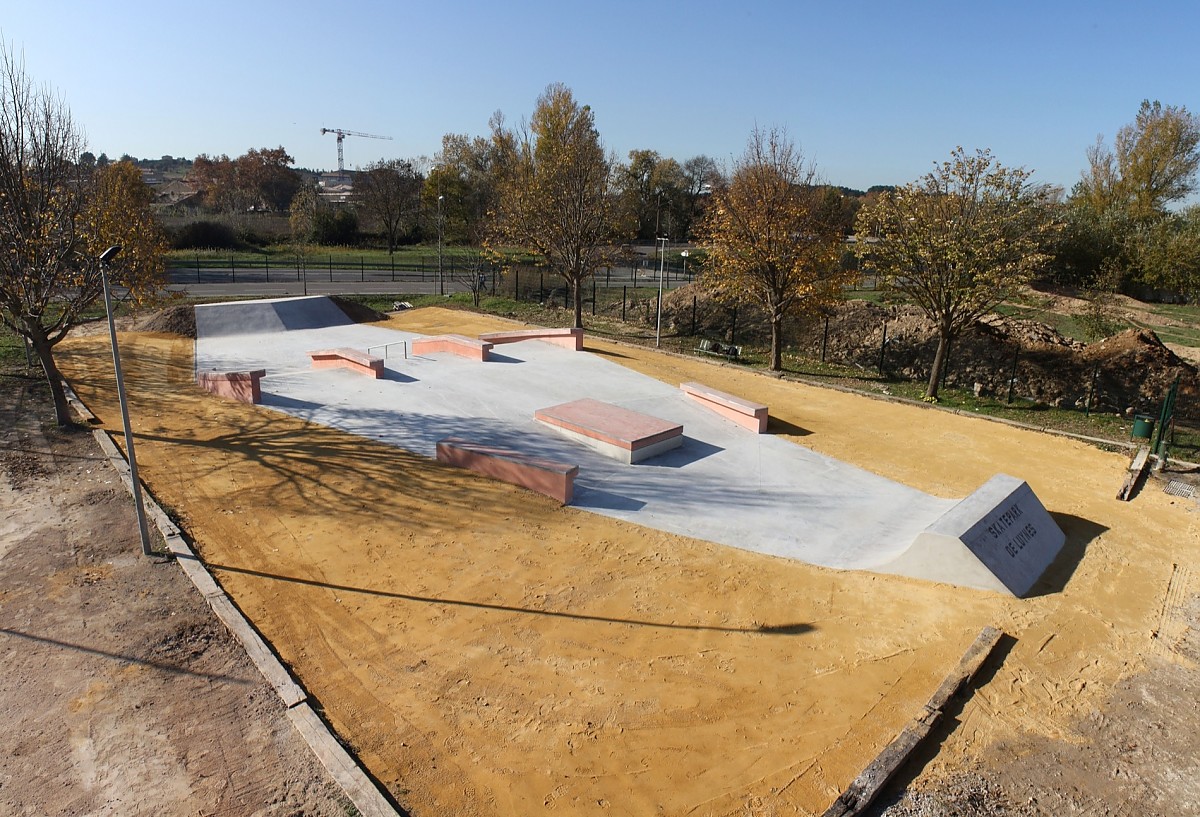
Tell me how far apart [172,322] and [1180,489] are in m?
27.8

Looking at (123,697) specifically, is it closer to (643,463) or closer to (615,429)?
(643,463)

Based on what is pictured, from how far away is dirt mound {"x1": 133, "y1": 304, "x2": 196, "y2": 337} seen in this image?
76.8ft

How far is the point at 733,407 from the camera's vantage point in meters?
15.4

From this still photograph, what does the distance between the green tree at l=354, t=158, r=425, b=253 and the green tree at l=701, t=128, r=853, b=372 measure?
44.5 m

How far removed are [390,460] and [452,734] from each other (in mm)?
6989

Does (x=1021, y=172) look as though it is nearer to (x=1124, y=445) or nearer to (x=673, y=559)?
(x=1124, y=445)

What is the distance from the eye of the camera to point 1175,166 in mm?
48375

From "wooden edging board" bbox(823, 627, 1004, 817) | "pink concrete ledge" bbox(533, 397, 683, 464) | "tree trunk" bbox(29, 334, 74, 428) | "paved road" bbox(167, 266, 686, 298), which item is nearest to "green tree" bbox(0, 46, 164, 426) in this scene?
"tree trunk" bbox(29, 334, 74, 428)

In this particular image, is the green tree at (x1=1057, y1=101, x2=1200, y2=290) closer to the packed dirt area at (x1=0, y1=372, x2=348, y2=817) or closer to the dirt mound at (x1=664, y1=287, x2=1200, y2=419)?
the dirt mound at (x1=664, y1=287, x2=1200, y2=419)

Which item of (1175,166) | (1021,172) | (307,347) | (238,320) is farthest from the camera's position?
(1175,166)

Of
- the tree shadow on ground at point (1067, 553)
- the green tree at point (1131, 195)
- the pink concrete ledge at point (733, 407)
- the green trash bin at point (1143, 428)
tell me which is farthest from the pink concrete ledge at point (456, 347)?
the green tree at point (1131, 195)

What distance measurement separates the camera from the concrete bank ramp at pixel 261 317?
23641 mm

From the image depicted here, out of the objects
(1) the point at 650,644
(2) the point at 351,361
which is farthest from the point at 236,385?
(1) the point at 650,644

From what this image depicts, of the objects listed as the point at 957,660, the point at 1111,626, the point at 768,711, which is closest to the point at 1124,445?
the point at 1111,626
